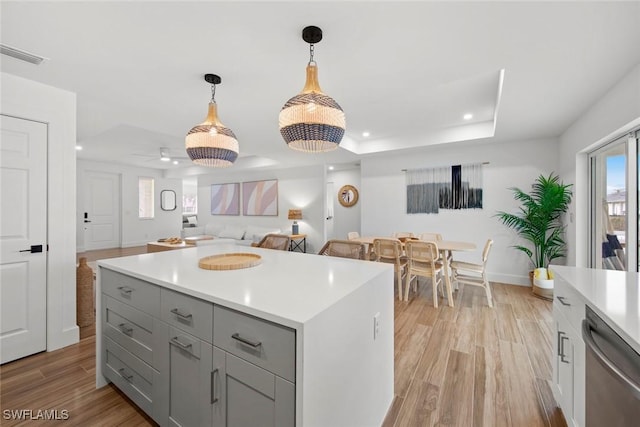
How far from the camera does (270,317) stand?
93 centimetres

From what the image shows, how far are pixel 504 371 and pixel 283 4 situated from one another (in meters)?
2.97

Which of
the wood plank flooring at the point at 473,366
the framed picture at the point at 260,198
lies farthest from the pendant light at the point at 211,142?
the framed picture at the point at 260,198

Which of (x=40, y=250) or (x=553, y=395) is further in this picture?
(x=40, y=250)

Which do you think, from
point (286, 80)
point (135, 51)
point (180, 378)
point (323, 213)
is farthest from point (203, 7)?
point (323, 213)

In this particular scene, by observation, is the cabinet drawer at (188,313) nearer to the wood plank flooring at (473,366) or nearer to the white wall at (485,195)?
the wood plank flooring at (473,366)

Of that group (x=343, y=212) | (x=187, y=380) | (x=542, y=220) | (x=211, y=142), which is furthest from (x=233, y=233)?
(x=542, y=220)

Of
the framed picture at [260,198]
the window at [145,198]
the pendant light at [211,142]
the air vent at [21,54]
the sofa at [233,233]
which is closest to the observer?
the air vent at [21,54]

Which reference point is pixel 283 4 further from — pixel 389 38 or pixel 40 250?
pixel 40 250

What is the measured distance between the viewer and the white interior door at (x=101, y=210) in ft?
22.7

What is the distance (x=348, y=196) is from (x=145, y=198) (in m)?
6.39

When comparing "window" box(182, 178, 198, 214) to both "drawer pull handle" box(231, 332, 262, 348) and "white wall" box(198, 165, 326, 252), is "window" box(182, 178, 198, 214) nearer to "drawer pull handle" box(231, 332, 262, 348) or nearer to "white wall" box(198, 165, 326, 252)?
"white wall" box(198, 165, 326, 252)

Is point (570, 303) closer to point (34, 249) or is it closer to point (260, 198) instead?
point (34, 249)

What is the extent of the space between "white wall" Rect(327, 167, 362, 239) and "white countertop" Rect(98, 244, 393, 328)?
206 inches

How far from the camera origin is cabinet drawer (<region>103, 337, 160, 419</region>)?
1469 millimetres
